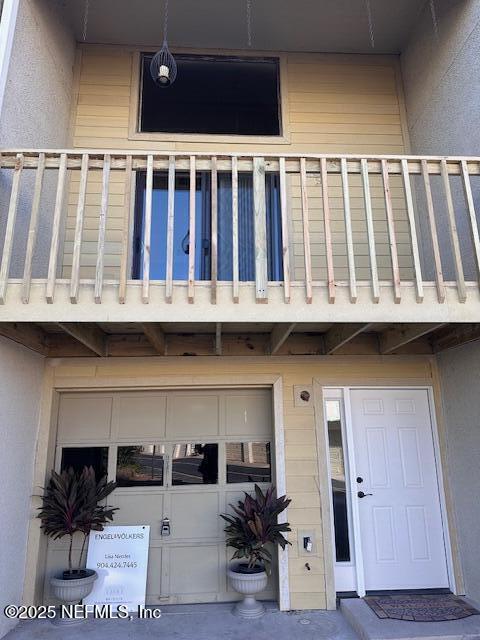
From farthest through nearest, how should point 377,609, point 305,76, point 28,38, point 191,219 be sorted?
point 305,76, point 28,38, point 377,609, point 191,219

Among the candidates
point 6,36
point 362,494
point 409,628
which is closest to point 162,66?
point 6,36

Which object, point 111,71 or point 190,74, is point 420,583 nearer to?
point 190,74

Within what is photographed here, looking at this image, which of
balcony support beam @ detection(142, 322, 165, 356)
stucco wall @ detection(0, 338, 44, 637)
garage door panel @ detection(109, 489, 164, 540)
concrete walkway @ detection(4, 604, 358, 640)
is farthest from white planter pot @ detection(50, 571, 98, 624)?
balcony support beam @ detection(142, 322, 165, 356)

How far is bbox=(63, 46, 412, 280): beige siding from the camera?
15.2 ft

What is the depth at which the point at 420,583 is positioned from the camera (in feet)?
13.3

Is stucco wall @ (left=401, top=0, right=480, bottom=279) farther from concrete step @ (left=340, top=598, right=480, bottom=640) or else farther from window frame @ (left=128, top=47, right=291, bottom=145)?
concrete step @ (left=340, top=598, right=480, bottom=640)

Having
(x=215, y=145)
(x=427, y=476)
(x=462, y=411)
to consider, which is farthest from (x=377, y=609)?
(x=215, y=145)

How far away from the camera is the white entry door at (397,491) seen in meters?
4.06

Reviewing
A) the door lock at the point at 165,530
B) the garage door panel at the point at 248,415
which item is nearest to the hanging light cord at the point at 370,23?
the garage door panel at the point at 248,415

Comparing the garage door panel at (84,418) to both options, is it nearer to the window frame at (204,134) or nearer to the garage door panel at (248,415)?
the garage door panel at (248,415)

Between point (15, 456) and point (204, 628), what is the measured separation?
206cm

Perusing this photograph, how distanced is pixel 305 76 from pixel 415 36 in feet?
4.13

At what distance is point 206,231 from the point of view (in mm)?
4457

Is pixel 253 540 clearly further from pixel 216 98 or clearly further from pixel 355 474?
pixel 216 98
